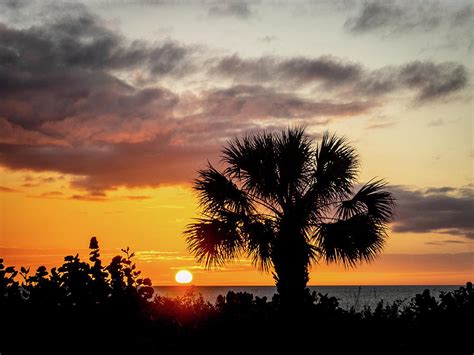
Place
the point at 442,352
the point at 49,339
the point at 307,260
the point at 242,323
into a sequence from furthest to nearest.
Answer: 1. the point at 307,260
2. the point at 442,352
3. the point at 242,323
4. the point at 49,339

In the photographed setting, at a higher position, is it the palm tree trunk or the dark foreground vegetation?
the palm tree trunk

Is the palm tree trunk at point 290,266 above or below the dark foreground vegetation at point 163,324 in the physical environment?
above

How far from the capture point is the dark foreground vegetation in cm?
698

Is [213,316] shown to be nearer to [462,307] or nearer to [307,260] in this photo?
[462,307]

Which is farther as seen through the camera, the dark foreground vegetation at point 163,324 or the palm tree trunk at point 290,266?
the palm tree trunk at point 290,266

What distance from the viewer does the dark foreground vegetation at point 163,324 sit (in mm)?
6977

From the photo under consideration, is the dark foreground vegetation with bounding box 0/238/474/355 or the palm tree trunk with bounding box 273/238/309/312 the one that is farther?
the palm tree trunk with bounding box 273/238/309/312

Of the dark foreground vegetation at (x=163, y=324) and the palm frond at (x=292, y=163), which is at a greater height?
the palm frond at (x=292, y=163)

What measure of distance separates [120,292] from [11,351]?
1359mm

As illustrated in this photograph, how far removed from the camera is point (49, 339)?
693 cm

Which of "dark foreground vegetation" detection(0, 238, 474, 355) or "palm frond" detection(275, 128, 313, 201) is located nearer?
"dark foreground vegetation" detection(0, 238, 474, 355)

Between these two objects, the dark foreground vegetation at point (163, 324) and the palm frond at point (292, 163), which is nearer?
the dark foreground vegetation at point (163, 324)

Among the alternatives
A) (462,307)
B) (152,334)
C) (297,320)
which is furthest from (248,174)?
(152,334)

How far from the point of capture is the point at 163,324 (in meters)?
7.85
